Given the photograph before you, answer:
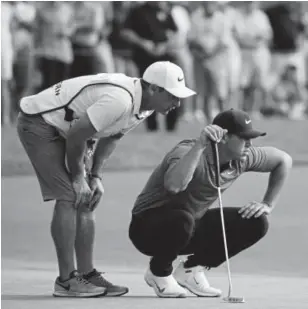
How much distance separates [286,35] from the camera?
2238 centimetres

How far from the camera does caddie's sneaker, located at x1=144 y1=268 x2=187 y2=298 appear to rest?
8445 mm


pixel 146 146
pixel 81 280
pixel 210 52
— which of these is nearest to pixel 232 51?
pixel 210 52

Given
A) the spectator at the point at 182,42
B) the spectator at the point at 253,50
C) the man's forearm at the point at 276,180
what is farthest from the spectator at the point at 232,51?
the man's forearm at the point at 276,180

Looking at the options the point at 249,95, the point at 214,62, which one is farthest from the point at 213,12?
the point at 249,95

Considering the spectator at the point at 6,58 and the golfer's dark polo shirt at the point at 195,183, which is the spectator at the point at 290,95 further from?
the golfer's dark polo shirt at the point at 195,183

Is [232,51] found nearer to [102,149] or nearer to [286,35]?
[286,35]

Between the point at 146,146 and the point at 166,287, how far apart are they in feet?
32.0

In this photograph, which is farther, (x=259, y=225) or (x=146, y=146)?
(x=146, y=146)

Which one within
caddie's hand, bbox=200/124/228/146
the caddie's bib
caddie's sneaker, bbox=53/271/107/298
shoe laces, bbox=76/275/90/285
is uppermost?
the caddie's bib

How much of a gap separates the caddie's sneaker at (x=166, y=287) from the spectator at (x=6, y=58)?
989cm

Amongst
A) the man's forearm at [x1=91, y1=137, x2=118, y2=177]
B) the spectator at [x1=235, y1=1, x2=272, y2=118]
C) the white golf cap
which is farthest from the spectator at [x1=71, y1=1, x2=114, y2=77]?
the white golf cap

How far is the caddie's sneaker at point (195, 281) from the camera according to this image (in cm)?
856

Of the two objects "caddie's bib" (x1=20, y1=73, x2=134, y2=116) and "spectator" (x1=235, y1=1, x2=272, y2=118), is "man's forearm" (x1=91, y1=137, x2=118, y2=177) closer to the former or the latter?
"caddie's bib" (x1=20, y1=73, x2=134, y2=116)

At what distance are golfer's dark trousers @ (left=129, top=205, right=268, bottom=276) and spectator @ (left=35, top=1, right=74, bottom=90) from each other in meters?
10.5
